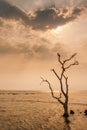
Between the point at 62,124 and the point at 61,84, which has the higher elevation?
the point at 61,84

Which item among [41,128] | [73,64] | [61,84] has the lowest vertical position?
[41,128]

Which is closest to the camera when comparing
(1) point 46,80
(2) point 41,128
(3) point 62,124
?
(2) point 41,128

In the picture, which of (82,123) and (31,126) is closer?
(31,126)

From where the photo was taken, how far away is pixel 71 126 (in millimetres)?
49094

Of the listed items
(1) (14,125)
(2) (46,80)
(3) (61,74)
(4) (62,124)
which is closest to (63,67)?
(3) (61,74)

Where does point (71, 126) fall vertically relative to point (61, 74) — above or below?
below

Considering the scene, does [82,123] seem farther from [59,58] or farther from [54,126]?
[59,58]

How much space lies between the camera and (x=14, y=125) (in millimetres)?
49594

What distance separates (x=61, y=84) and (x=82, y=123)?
8.06 m

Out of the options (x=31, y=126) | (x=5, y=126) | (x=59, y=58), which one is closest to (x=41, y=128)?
(x=31, y=126)

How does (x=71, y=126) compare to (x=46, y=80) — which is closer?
(x=71, y=126)

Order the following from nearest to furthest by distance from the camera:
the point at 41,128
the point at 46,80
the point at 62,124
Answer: the point at 41,128
the point at 62,124
the point at 46,80

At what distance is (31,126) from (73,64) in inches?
526

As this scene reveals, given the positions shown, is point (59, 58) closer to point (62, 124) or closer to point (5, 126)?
point (62, 124)
